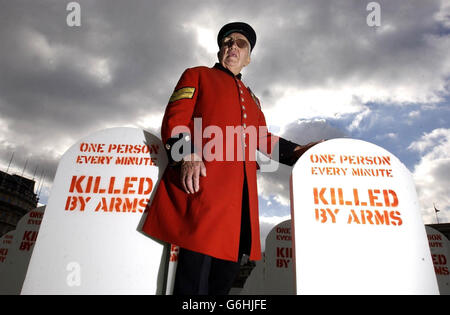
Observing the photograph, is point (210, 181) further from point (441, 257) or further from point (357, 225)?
point (441, 257)

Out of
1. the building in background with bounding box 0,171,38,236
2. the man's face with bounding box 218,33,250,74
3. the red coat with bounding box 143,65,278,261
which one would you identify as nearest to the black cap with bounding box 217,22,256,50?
the man's face with bounding box 218,33,250,74

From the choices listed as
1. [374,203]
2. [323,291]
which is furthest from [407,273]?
[323,291]

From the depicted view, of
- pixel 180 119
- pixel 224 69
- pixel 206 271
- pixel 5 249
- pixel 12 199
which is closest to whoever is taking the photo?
pixel 206 271

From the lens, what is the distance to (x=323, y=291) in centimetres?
161

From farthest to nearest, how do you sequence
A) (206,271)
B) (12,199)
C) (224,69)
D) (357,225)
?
(12,199) < (224,69) < (357,225) < (206,271)

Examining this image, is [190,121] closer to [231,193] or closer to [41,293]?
[231,193]

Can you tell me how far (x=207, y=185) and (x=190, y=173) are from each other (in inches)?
5.1

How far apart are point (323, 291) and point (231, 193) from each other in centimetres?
85

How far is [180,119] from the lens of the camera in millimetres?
1639

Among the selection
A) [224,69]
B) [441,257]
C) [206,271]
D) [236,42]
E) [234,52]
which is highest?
[236,42]

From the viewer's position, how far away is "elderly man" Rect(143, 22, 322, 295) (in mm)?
1440

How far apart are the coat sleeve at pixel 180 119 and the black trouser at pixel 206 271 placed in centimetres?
55

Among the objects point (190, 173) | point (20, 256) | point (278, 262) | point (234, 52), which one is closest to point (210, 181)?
point (190, 173)

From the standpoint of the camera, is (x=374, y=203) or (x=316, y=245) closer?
(x=316, y=245)
